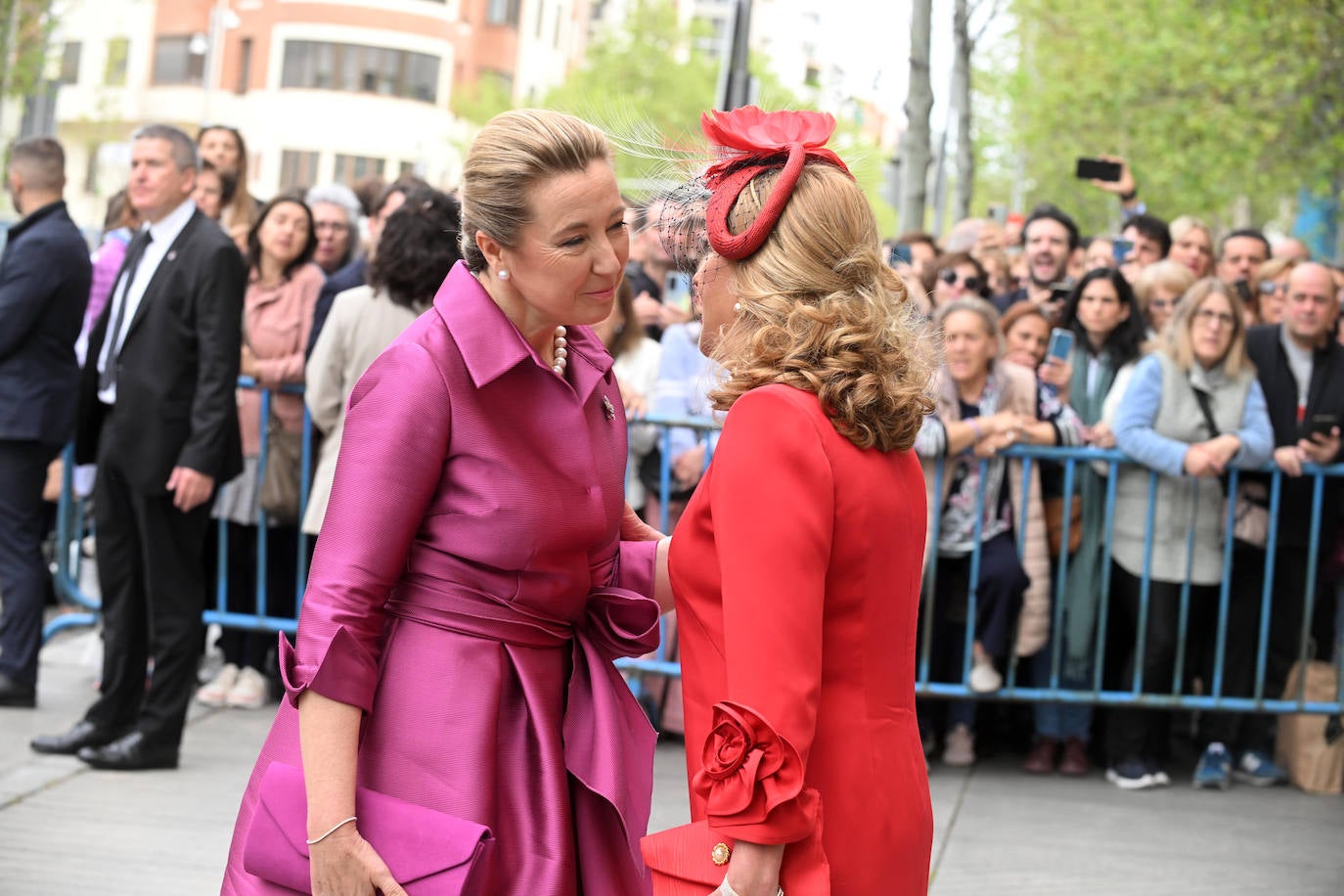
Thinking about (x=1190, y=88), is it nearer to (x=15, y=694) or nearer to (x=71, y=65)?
(x=15, y=694)

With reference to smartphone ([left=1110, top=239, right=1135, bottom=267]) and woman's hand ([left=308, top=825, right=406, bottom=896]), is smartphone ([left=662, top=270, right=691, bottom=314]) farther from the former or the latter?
woman's hand ([left=308, top=825, right=406, bottom=896])

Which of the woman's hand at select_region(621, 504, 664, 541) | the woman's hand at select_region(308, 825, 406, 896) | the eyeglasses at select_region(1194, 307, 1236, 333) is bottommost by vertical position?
the woman's hand at select_region(308, 825, 406, 896)

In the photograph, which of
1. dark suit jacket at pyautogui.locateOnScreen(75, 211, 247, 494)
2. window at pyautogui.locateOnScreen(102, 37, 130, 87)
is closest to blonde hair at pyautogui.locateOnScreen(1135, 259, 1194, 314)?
dark suit jacket at pyautogui.locateOnScreen(75, 211, 247, 494)

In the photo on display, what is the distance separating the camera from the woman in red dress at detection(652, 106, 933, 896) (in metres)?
2.29

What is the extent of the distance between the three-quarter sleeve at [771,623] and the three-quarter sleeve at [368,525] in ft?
1.52

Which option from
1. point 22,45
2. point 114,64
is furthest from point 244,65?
point 22,45

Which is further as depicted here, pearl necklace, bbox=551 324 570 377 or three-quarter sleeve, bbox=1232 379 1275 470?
three-quarter sleeve, bbox=1232 379 1275 470

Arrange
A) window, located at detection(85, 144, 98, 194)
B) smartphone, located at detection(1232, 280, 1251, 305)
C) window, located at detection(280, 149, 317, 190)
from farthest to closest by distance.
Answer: window, located at detection(280, 149, 317, 190)
window, located at detection(85, 144, 98, 194)
smartphone, located at detection(1232, 280, 1251, 305)

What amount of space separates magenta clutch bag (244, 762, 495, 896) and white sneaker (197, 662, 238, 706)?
4.74m

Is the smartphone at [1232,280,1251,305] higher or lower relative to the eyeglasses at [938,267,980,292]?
higher

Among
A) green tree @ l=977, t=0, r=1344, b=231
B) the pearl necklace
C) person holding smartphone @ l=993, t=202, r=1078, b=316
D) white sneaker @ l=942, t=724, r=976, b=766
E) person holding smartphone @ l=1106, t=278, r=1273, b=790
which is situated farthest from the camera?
green tree @ l=977, t=0, r=1344, b=231

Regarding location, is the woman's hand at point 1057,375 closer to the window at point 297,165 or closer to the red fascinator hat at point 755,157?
the red fascinator hat at point 755,157

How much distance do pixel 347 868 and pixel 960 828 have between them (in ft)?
12.6

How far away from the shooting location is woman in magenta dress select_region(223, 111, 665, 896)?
7.97 ft
